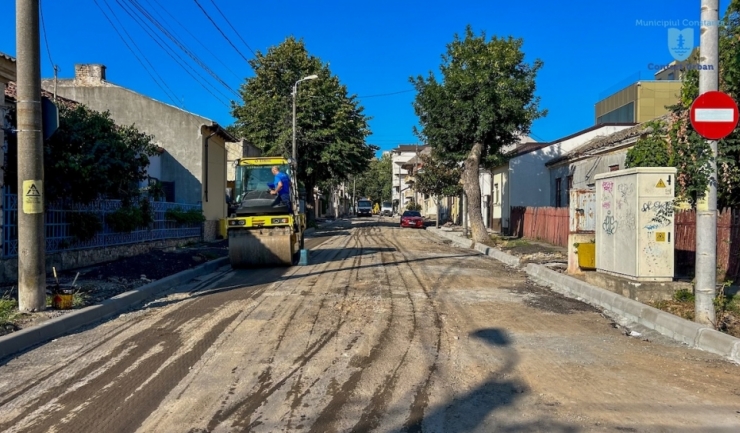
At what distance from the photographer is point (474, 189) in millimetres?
26031

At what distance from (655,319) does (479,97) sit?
16741mm

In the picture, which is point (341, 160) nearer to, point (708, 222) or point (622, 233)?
point (622, 233)

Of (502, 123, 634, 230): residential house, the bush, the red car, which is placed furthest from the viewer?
Answer: the red car

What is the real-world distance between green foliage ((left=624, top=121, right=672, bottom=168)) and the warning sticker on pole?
9939 mm

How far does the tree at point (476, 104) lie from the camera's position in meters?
23.8

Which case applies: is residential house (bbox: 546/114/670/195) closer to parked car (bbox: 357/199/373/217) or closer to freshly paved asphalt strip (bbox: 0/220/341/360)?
freshly paved asphalt strip (bbox: 0/220/341/360)

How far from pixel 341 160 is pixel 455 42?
13407mm

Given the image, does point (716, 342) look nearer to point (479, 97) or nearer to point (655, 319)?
point (655, 319)

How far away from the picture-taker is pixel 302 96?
119 ft

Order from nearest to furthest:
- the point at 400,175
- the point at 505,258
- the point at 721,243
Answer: the point at 721,243 → the point at 505,258 → the point at 400,175

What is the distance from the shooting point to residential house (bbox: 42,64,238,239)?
85.9ft

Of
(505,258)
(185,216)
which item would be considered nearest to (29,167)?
(185,216)

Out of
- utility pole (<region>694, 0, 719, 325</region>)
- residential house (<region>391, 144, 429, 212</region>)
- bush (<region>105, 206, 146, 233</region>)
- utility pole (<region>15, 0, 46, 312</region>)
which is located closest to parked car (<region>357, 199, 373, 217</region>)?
residential house (<region>391, 144, 429, 212</region>)

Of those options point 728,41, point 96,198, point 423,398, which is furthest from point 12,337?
point 728,41
